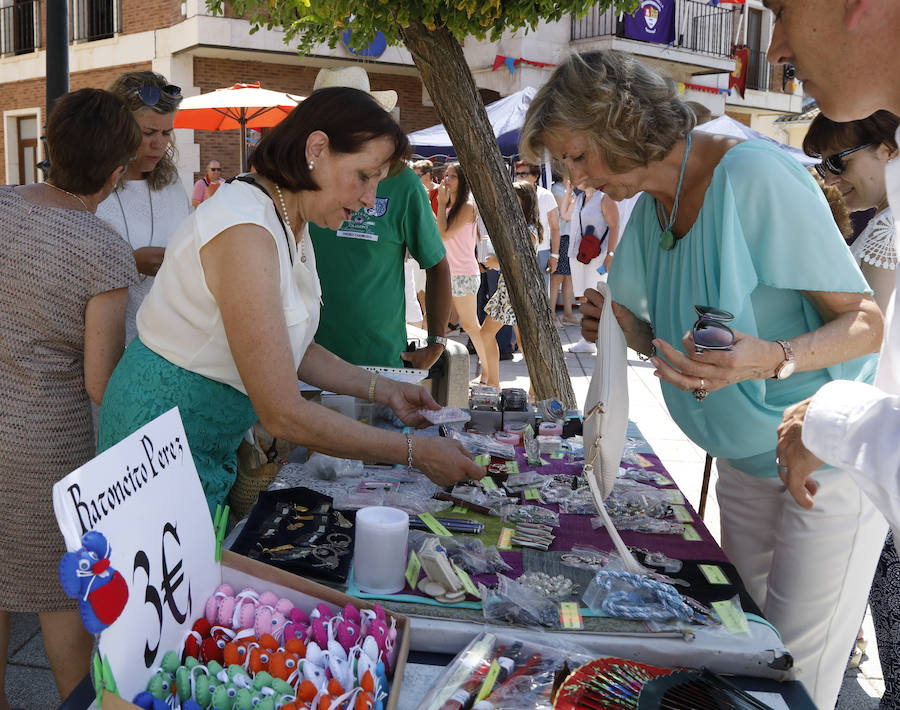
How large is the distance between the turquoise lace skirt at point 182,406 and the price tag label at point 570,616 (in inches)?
34.3

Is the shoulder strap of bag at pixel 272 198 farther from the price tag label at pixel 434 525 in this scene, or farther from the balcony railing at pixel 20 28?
the balcony railing at pixel 20 28

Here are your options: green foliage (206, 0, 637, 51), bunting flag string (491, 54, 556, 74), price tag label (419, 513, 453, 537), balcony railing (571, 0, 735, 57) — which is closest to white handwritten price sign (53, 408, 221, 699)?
price tag label (419, 513, 453, 537)

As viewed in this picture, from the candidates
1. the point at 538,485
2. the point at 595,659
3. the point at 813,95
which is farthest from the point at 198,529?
the point at 813,95

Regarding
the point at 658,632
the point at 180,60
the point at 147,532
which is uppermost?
the point at 180,60

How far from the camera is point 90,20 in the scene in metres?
16.8

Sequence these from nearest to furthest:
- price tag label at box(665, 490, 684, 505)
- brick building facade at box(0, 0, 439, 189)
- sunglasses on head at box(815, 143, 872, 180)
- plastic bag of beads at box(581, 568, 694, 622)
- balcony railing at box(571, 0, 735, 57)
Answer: plastic bag of beads at box(581, 568, 694, 622), price tag label at box(665, 490, 684, 505), sunglasses on head at box(815, 143, 872, 180), brick building facade at box(0, 0, 439, 189), balcony railing at box(571, 0, 735, 57)

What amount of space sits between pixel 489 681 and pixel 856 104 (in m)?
1.03

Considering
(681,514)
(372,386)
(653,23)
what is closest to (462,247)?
(372,386)

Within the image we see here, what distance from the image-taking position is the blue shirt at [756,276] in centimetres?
171

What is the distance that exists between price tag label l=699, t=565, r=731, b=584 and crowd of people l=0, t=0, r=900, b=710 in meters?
0.25

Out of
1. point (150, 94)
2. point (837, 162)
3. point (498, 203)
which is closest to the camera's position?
point (837, 162)

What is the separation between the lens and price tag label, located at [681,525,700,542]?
179 cm

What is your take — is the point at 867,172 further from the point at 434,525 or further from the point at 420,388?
the point at 434,525

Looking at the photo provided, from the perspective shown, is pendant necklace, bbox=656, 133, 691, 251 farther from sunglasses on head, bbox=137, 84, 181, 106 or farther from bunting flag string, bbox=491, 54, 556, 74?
bunting flag string, bbox=491, 54, 556, 74
